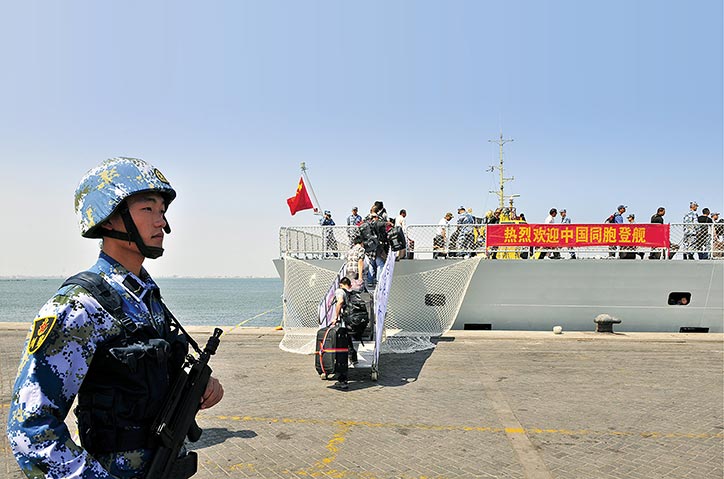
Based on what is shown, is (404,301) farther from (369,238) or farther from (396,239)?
(369,238)

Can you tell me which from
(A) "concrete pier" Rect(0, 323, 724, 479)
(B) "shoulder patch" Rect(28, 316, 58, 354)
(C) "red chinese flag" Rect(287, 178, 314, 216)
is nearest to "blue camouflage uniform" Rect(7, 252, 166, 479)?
(B) "shoulder patch" Rect(28, 316, 58, 354)

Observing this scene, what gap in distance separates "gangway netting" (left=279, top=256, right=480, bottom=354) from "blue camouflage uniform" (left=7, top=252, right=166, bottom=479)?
9928mm

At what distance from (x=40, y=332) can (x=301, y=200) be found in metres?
15.2

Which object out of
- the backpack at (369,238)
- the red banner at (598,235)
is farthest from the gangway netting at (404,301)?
the red banner at (598,235)

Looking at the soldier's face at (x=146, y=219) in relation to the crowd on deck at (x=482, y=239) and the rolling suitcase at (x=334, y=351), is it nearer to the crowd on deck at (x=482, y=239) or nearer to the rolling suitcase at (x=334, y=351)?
the rolling suitcase at (x=334, y=351)

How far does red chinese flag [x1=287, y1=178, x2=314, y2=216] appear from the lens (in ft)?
54.4

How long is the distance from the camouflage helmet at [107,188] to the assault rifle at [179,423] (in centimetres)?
64

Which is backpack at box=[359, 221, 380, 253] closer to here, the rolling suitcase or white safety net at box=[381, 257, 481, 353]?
white safety net at box=[381, 257, 481, 353]

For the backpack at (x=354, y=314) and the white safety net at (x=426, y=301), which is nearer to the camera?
the backpack at (x=354, y=314)

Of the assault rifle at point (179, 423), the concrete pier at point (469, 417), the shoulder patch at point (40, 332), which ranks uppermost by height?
the shoulder patch at point (40, 332)

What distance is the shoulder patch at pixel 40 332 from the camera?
62.1 inches

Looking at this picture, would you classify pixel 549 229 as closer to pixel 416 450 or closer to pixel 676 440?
pixel 676 440

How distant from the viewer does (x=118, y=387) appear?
1722 mm

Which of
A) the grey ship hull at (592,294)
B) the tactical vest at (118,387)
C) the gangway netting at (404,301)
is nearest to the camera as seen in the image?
the tactical vest at (118,387)
